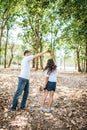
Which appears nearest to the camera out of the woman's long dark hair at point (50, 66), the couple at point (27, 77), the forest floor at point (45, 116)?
the forest floor at point (45, 116)

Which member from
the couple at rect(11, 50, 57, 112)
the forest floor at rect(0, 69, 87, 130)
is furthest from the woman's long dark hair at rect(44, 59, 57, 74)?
the forest floor at rect(0, 69, 87, 130)

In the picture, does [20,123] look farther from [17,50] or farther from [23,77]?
[17,50]

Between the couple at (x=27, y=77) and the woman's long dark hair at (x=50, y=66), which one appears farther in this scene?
the woman's long dark hair at (x=50, y=66)

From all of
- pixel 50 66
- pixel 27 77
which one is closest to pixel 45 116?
pixel 27 77

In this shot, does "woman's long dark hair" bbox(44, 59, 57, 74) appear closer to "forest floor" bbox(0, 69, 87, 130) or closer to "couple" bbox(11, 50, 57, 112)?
"couple" bbox(11, 50, 57, 112)

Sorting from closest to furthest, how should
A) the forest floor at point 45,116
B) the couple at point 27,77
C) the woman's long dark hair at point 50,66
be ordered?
the forest floor at point 45,116
the couple at point 27,77
the woman's long dark hair at point 50,66

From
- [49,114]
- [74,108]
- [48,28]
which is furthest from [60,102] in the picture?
[48,28]

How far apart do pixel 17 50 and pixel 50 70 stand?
2641 inches

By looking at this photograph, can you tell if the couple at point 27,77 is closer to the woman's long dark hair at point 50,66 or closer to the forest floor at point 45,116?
the woman's long dark hair at point 50,66

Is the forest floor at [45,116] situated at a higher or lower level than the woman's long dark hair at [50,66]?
lower

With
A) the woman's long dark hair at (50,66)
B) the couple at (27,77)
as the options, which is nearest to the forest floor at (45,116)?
the couple at (27,77)

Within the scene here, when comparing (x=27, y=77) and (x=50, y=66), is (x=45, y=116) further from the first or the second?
(x=50, y=66)

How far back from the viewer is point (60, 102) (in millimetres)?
10969

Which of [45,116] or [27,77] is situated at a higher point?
[27,77]
